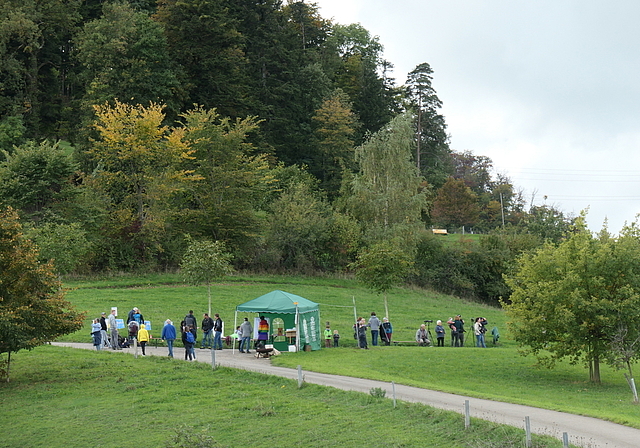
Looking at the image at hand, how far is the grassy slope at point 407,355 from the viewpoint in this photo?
23.9 meters

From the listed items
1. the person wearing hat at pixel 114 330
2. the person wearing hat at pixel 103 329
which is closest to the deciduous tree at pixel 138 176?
the person wearing hat at pixel 114 330

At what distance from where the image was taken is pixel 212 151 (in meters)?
57.1

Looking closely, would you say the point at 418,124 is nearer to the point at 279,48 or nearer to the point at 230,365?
the point at 279,48

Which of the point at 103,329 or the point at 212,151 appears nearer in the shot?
the point at 103,329

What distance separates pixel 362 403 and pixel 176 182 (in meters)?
37.8

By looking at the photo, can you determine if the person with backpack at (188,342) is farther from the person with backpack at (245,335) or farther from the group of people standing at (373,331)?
the group of people standing at (373,331)

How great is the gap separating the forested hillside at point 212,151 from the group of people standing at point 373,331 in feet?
19.4

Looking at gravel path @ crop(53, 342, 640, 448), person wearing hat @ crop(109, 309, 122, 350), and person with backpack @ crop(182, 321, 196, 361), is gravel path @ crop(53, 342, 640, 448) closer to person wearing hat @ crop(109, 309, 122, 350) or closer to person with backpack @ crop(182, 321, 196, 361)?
person with backpack @ crop(182, 321, 196, 361)

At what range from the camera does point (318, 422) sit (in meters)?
18.4

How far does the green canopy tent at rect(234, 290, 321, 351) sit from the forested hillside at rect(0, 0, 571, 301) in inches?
359

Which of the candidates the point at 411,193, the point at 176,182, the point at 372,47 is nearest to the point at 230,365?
the point at 176,182

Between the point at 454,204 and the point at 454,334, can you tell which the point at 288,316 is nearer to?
the point at 454,334

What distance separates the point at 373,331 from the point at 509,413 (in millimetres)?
16327

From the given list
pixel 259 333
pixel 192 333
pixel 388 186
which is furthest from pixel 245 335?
pixel 388 186
